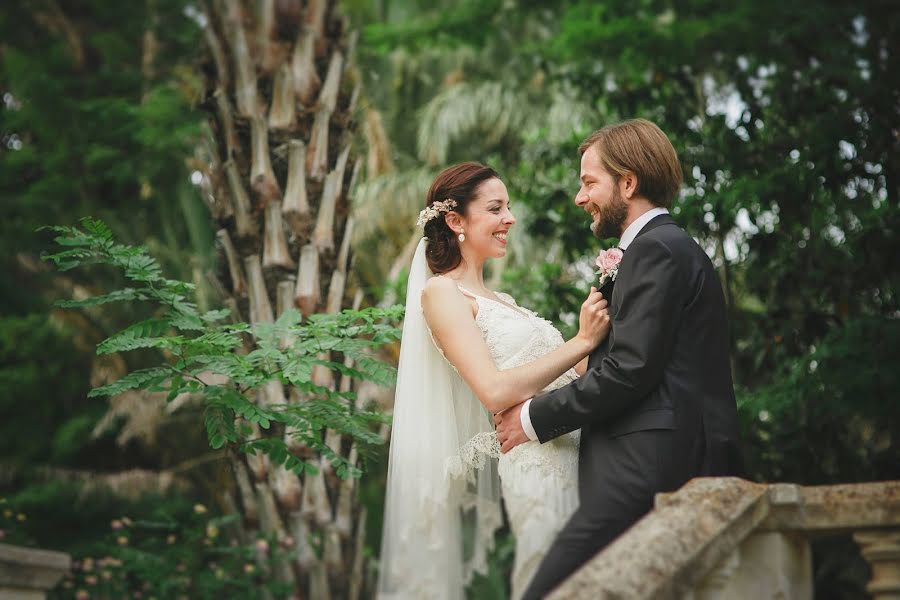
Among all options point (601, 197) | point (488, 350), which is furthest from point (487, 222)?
point (601, 197)

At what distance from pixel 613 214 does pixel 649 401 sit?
73 cm

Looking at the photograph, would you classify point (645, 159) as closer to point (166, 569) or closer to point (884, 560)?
point (884, 560)

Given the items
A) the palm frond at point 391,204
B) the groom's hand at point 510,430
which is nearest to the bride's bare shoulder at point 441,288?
the groom's hand at point 510,430

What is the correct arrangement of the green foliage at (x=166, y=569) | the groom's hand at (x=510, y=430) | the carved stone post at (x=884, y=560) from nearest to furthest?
the carved stone post at (x=884, y=560) → the groom's hand at (x=510, y=430) → the green foliage at (x=166, y=569)

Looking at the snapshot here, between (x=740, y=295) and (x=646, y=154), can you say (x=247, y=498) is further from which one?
(x=740, y=295)

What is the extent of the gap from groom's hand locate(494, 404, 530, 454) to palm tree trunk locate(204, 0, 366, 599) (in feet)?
5.61

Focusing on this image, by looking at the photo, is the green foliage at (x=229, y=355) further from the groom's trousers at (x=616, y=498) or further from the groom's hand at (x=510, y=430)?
the groom's trousers at (x=616, y=498)

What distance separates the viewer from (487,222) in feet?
13.9

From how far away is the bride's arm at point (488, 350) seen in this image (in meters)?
3.38

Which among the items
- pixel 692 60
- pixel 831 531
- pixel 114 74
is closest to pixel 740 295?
pixel 692 60

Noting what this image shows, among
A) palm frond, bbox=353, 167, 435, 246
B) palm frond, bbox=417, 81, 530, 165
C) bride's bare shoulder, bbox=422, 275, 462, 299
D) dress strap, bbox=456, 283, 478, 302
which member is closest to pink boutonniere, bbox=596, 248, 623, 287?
bride's bare shoulder, bbox=422, 275, 462, 299

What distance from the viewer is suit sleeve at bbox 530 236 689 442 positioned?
295 cm

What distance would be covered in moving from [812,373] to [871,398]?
46 centimetres

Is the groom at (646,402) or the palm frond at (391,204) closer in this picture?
the groom at (646,402)
